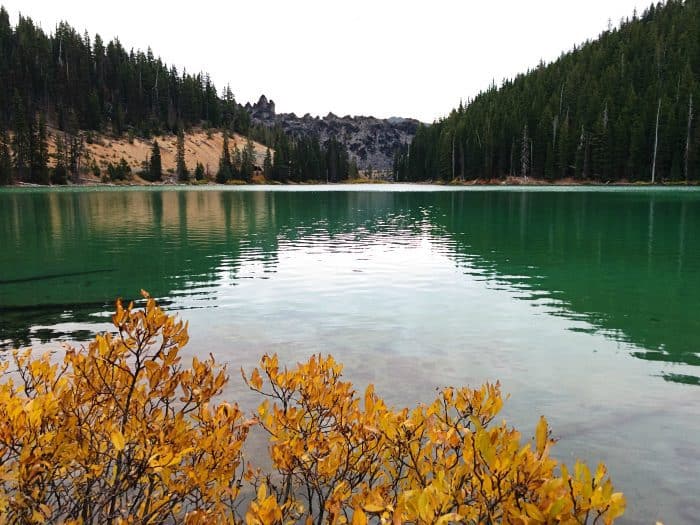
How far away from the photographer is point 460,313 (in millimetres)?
14836

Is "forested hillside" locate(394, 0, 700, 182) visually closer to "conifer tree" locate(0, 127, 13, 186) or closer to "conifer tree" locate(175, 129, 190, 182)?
"conifer tree" locate(175, 129, 190, 182)

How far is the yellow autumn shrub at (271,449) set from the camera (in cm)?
299

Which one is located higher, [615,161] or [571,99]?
[571,99]

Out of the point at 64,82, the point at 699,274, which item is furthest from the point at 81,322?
the point at 64,82

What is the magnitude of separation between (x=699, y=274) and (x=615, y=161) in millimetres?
124117

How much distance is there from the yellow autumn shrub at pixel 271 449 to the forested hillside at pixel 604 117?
443ft

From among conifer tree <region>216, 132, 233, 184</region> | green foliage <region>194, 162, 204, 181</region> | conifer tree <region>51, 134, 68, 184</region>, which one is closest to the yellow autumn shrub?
conifer tree <region>51, 134, 68, 184</region>

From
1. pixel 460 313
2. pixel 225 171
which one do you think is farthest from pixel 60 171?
pixel 460 313

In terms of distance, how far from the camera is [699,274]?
19.7m

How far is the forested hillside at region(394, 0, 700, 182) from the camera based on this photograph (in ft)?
398

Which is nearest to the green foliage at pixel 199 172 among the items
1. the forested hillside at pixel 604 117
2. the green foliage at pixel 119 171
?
the green foliage at pixel 119 171

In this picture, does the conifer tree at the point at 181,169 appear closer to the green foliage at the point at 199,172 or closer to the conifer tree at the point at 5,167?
the green foliage at the point at 199,172

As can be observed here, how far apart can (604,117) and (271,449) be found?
15262 centimetres

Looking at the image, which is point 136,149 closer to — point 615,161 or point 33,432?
point 615,161
